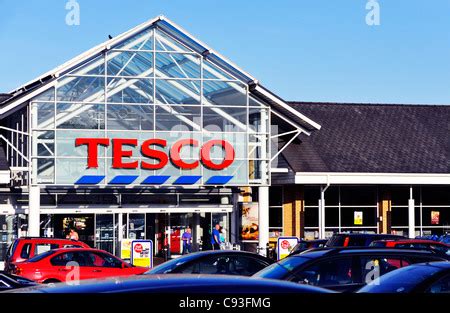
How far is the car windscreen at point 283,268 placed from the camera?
40.1ft

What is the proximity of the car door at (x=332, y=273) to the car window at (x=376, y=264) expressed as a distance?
13 cm

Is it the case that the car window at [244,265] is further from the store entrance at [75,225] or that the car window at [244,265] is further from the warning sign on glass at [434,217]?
the warning sign on glass at [434,217]

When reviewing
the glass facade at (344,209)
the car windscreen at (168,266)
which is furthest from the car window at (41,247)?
the glass facade at (344,209)

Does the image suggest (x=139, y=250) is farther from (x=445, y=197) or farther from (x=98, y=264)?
(x=445, y=197)

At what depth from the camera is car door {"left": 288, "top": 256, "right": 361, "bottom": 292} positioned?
12.3 metres

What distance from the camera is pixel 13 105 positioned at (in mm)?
32656

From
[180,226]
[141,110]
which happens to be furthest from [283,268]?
[180,226]

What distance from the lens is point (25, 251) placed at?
24.7 metres

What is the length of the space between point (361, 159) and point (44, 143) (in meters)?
14.3

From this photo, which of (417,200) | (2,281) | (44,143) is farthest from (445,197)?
(2,281)

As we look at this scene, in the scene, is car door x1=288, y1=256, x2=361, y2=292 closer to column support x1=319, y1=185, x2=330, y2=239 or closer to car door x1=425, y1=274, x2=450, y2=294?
car door x1=425, y1=274, x2=450, y2=294

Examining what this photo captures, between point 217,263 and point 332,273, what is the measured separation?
4.50 m

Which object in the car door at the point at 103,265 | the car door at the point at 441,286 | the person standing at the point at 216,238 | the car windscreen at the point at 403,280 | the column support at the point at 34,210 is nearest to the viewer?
the car windscreen at the point at 403,280

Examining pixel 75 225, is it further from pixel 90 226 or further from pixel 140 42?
pixel 140 42
